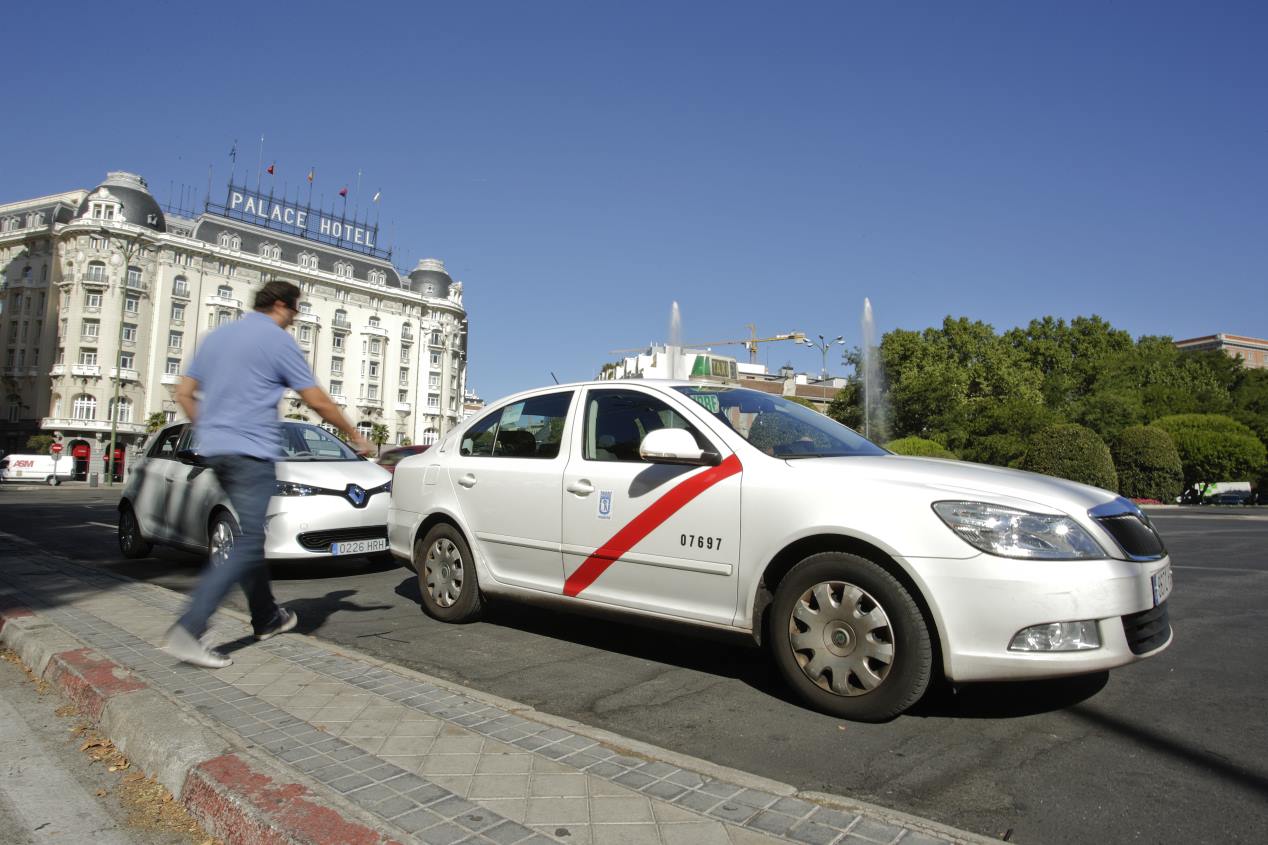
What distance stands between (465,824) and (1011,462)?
1801 inches

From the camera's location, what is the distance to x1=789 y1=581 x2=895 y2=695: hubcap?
345 centimetres

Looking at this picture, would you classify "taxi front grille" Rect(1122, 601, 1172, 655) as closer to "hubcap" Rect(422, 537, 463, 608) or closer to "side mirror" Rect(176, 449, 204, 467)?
"hubcap" Rect(422, 537, 463, 608)

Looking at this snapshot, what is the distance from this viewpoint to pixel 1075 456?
110ft

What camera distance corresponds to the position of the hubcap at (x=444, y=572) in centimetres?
550

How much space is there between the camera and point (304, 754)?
9.61ft

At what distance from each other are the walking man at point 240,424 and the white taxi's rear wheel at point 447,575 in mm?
Answer: 1355

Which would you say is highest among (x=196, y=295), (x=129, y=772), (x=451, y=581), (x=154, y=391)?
(x=196, y=295)

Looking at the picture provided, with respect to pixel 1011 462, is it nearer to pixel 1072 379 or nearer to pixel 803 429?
pixel 1072 379

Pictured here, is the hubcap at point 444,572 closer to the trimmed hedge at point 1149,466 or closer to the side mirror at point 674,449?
the side mirror at point 674,449

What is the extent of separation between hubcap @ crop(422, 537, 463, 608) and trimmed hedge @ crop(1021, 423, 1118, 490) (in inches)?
1293

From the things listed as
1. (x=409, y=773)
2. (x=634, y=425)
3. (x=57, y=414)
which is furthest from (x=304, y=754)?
(x=57, y=414)

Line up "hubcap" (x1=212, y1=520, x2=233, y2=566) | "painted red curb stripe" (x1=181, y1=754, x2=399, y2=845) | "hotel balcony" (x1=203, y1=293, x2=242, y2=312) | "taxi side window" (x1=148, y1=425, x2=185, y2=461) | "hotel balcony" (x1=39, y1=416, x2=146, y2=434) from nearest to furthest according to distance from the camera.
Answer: "painted red curb stripe" (x1=181, y1=754, x2=399, y2=845) → "hubcap" (x1=212, y1=520, x2=233, y2=566) → "taxi side window" (x1=148, y1=425, x2=185, y2=461) → "hotel balcony" (x1=39, y1=416, x2=146, y2=434) → "hotel balcony" (x1=203, y1=293, x2=242, y2=312)

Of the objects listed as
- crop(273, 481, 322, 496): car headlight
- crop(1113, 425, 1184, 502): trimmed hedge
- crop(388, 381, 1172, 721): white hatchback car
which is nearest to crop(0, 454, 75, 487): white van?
crop(273, 481, 322, 496): car headlight

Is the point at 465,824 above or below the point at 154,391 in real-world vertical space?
below
